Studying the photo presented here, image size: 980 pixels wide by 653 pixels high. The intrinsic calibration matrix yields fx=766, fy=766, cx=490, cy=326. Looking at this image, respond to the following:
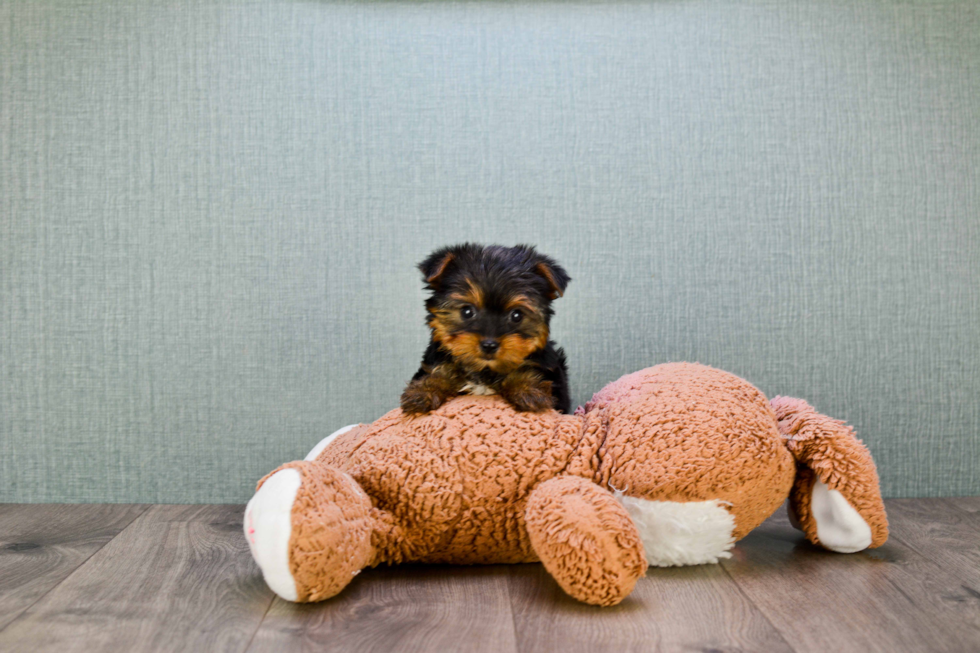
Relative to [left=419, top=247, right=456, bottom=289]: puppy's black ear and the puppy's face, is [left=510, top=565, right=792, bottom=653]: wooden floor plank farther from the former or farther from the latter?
[left=419, top=247, right=456, bottom=289]: puppy's black ear

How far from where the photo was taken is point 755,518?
167 cm

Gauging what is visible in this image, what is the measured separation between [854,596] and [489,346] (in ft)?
2.86

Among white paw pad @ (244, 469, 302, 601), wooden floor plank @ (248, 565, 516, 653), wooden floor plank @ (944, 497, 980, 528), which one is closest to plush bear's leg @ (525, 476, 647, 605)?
wooden floor plank @ (248, 565, 516, 653)

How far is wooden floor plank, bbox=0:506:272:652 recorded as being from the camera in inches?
51.1

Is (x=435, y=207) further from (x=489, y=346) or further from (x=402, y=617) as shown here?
(x=402, y=617)

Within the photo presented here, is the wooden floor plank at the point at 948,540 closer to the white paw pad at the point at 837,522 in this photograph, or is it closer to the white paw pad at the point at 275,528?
the white paw pad at the point at 837,522

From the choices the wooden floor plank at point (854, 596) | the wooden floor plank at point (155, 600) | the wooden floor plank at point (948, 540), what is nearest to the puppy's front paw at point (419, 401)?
the wooden floor plank at point (155, 600)

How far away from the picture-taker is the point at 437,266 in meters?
1.69

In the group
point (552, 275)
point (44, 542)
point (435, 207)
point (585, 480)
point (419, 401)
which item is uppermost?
point (435, 207)

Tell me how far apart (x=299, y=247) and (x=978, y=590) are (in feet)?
6.17

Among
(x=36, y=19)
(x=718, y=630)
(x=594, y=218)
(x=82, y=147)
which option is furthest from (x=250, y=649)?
(x=36, y=19)

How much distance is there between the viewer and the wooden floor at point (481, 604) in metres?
1.29

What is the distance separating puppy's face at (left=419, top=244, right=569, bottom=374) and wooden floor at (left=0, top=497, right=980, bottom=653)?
0.48m

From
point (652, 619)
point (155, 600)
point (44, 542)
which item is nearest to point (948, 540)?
point (652, 619)
